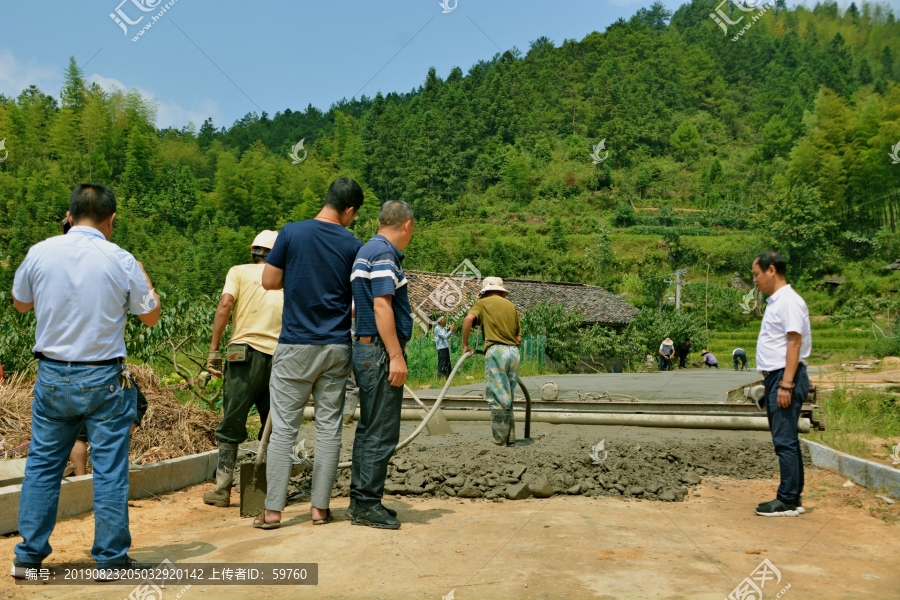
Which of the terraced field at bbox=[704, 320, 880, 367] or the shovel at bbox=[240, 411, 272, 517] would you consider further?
the terraced field at bbox=[704, 320, 880, 367]

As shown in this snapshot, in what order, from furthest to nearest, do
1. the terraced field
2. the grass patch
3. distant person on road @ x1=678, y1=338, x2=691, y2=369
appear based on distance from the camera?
distant person on road @ x1=678, y1=338, x2=691, y2=369
the terraced field
the grass patch

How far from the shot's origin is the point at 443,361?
23109mm

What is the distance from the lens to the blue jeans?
3.70 meters

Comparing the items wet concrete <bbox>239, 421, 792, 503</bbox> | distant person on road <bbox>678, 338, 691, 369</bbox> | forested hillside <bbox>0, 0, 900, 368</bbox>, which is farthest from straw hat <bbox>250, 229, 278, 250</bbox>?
forested hillside <bbox>0, 0, 900, 368</bbox>

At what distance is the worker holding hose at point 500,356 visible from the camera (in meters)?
8.23

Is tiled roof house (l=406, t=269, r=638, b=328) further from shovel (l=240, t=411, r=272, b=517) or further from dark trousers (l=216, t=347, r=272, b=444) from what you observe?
shovel (l=240, t=411, r=272, b=517)

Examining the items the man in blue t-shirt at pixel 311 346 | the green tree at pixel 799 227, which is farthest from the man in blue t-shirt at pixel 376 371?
the green tree at pixel 799 227

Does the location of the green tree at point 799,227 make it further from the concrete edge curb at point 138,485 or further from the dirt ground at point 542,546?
the concrete edge curb at point 138,485

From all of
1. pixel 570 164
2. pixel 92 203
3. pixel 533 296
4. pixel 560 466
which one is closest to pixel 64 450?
pixel 92 203

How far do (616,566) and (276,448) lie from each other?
6.82 feet

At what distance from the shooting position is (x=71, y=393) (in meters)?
3.70

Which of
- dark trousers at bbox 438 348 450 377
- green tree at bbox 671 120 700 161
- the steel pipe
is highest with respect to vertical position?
green tree at bbox 671 120 700 161

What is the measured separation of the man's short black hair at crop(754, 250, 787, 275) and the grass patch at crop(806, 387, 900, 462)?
2.77m

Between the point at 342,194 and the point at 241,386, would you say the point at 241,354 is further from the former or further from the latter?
the point at 342,194
